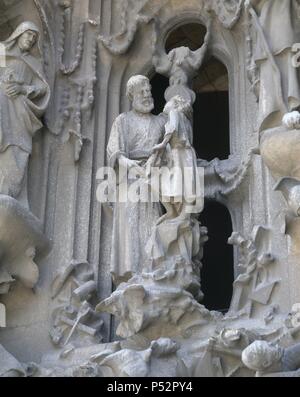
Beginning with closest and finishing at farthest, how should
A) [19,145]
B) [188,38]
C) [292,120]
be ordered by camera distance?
[292,120] → [19,145] → [188,38]

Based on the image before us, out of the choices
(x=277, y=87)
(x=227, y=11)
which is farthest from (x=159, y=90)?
(x=277, y=87)

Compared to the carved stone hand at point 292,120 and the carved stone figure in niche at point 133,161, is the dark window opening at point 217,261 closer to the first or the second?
the carved stone figure in niche at point 133,161

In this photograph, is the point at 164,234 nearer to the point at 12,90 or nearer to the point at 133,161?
the point at 133,161

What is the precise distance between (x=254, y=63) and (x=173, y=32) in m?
1.54

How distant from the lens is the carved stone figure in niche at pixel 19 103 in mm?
10156

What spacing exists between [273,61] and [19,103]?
2.04 m

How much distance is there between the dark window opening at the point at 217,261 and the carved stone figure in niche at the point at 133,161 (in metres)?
1.53

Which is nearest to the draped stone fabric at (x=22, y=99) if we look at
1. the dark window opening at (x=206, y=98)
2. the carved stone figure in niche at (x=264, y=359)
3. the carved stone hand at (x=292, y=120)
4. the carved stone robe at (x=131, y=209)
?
the carved stone robe at (x=131, y=209)

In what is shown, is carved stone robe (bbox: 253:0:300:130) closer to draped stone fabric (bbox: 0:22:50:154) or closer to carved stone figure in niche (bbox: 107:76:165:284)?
carved stone figure in niche (bbox: 107:76:165:284)

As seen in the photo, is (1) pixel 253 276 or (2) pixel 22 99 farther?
(2) pixel 22 99

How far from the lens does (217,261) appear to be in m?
11.9

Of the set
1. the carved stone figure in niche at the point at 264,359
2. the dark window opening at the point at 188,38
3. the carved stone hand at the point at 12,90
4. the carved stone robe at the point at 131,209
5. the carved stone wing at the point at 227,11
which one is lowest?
the carved stone figure in niche at the point at 264,359
